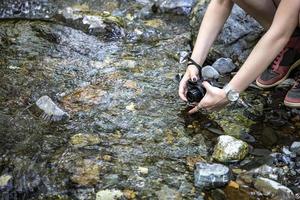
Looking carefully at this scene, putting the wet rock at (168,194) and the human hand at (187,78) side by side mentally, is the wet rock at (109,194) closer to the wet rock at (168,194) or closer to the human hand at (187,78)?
the wet rock at (168,194)

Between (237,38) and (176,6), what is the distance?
1098 mm

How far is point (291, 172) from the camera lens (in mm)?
2557

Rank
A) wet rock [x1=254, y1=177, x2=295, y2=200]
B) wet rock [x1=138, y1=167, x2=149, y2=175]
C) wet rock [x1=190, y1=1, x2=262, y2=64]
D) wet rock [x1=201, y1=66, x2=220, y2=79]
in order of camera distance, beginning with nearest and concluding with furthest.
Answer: wet rock [x1=254, y1=177, x2=295, y2=200]
wet rock [x1=138, y1=167, x2=149, y2=175]
wet rock [x1=201, y1=66, x2=220, y2=79]
wet rock [x1=190, y1=1, x2=262, y2=64]

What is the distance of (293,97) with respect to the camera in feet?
9.91

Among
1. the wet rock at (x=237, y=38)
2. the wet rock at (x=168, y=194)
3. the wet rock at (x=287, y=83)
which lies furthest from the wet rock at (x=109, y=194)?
the wet rock at (x=237, y=38)

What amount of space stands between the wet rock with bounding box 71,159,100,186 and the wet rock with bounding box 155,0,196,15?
2.51 meters

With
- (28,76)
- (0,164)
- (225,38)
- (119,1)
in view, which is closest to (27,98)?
(28,76)

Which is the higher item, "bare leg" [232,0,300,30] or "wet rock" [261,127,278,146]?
"bare leg" [232,0,300,30]

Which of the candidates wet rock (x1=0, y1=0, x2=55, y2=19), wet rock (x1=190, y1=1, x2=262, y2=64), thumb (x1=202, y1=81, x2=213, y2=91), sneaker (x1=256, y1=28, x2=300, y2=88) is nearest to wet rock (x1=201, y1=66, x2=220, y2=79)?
wet rock (x1=190, y1=1, x2=262, y2=64)

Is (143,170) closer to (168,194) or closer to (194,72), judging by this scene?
(168,194)

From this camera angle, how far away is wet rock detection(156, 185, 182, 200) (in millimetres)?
2363

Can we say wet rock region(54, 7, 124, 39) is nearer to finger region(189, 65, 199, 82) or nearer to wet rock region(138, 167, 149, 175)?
finger region(189, 65, 199, 82)

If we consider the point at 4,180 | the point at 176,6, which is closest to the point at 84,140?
the point at 4,180

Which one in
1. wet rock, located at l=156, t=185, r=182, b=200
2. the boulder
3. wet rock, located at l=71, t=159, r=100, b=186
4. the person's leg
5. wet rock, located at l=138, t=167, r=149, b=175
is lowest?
wet rock, located at l=71, t=159, r=100, b=186
